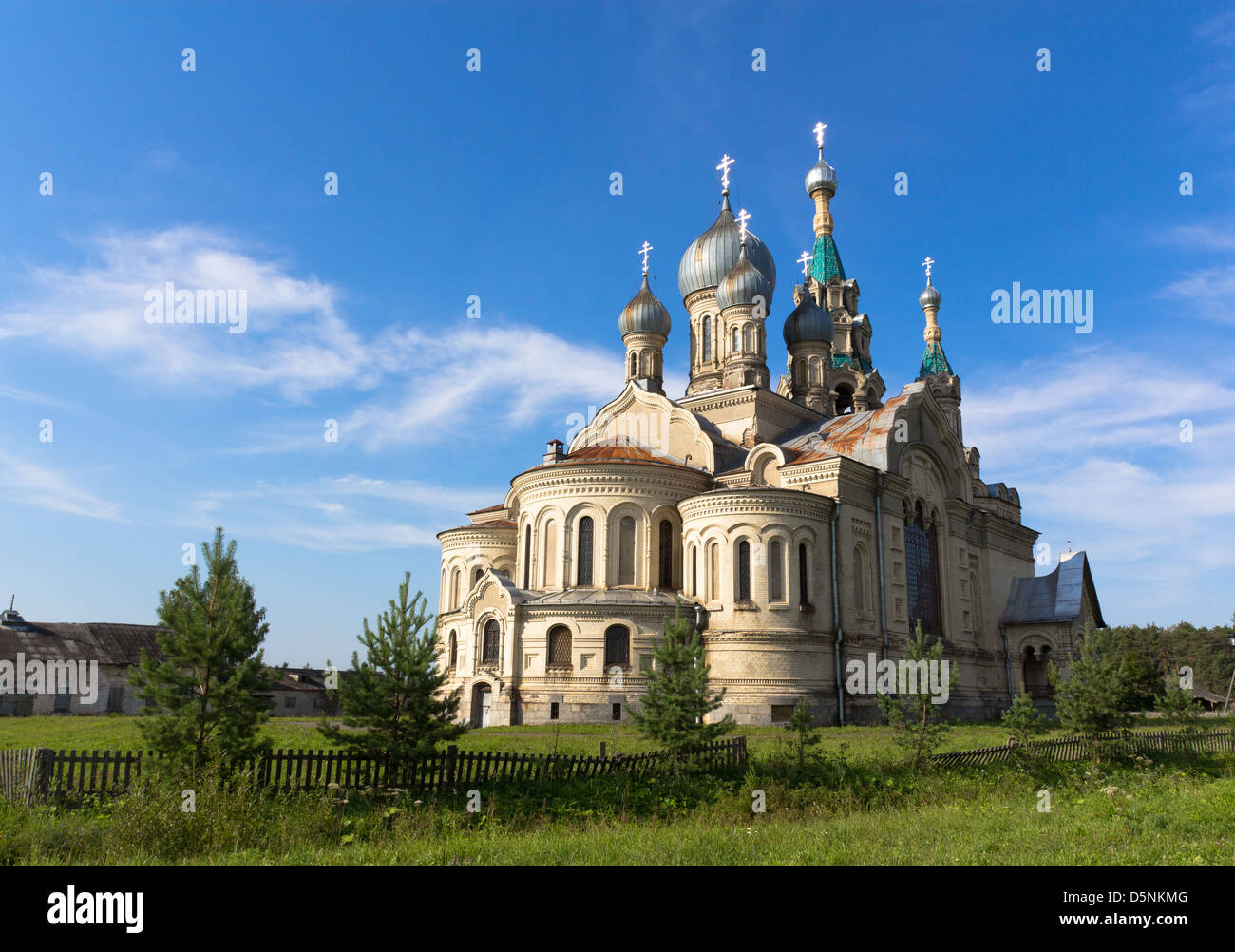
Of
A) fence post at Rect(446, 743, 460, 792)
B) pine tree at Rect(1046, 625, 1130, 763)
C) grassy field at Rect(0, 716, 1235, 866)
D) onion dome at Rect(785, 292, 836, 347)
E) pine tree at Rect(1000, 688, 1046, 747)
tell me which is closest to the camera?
grassy field at Rect(0, 716, 1235, 866)

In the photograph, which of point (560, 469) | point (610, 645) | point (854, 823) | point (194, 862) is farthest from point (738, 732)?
point (194, 862)

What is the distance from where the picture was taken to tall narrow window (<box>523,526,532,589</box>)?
31078mm

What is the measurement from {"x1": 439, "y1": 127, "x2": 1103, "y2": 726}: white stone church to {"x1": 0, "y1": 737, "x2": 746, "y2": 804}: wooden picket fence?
8214 mm

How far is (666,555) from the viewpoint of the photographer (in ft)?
101

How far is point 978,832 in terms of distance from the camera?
1071 cm

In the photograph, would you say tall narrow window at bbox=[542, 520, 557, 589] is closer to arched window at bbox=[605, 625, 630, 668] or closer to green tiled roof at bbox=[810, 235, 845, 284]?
arched window at bbox=[605, 625, 630, 668]

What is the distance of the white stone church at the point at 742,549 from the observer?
27609mm

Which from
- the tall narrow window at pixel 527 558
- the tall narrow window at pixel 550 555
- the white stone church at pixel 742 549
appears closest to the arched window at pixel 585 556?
the white stone church at pixel 742 549

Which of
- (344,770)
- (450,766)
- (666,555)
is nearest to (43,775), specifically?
(344,770)

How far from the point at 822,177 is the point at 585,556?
2795 cm

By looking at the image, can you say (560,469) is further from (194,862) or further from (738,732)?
(194,862)

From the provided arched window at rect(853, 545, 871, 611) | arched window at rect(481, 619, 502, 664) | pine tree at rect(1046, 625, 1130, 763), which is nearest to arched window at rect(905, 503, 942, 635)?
arched window at rect(853, 545, 871, 611)

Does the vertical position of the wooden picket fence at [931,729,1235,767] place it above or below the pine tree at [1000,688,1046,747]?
below

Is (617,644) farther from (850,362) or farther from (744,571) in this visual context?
(850,362)
